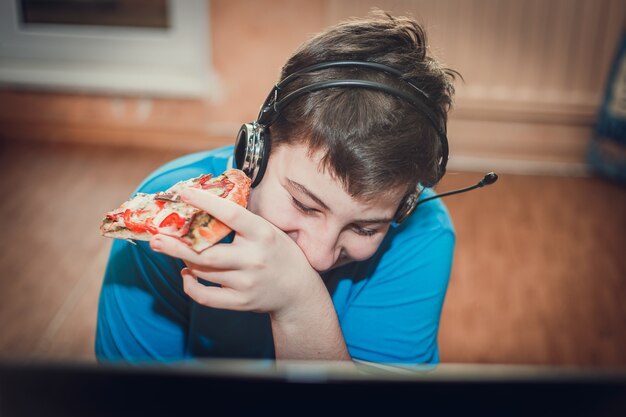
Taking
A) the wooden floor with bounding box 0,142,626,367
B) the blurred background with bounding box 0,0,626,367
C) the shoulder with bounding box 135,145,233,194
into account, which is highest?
the shoulder with bounding box 135,145,233,194

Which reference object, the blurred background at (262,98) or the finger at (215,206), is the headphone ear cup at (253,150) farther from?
the blurred background at (262,98)

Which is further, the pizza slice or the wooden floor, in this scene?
the wooden floor

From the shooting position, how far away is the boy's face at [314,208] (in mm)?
821

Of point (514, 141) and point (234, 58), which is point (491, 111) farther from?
point (234, 58)

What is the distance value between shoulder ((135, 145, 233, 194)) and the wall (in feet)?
6.38

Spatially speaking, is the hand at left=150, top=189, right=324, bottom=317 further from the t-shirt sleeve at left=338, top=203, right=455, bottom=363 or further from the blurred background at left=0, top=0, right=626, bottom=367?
the blurred background at left=0, top=0, right=626, bottom=367

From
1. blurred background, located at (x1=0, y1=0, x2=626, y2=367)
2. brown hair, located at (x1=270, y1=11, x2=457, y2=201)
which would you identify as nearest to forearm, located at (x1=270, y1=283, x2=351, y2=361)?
brown hair, located at (x1=270, y1=11, x2=457, y2=201)

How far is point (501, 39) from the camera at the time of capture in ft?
9.50

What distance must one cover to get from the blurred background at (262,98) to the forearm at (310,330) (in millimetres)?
1360

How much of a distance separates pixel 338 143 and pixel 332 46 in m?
0.13

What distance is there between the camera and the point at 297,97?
835 millimetres

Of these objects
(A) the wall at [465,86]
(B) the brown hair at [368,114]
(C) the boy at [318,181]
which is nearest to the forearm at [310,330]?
(C) the boy at [318,181]

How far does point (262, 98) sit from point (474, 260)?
129 cm

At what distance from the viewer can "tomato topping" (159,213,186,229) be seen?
69cm
